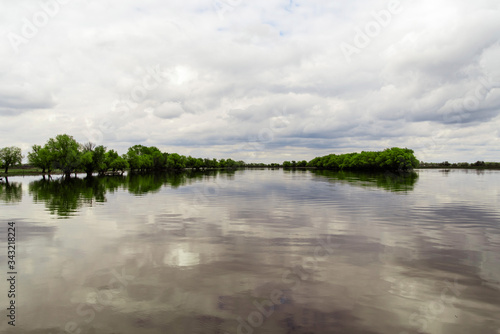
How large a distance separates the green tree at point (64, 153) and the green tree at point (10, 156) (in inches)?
2135

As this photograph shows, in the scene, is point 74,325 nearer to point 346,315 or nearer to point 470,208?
point 346,315

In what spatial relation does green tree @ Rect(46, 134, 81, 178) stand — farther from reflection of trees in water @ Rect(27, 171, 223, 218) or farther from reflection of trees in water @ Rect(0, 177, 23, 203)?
reflection of trees in water @ Rect(0, 177, 23, 203)

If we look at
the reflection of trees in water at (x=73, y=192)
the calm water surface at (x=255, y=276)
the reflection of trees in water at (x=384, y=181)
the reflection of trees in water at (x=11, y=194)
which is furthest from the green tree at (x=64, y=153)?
the calm water surface at (x=255, y=276)

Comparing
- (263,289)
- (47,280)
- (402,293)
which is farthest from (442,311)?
(47,280)

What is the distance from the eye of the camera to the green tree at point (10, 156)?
159 m

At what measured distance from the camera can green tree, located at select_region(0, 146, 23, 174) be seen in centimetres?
15888

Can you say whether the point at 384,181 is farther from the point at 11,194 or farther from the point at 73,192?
the point at 11,194

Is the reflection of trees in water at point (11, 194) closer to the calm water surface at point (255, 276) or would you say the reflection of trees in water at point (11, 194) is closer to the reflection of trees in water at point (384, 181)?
the calm water surface at point (255, 276)

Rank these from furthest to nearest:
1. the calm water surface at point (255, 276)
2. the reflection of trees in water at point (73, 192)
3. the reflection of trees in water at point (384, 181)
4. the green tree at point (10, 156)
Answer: the green tree at point (10, 156)
the reflection of trees in water at point (384, 181)
the reflection of trees in water at point (73, 192)
the calm water surface at point (255, 276)

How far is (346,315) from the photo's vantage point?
9.99 m

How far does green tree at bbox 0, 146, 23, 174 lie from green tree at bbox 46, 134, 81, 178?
5423 cm

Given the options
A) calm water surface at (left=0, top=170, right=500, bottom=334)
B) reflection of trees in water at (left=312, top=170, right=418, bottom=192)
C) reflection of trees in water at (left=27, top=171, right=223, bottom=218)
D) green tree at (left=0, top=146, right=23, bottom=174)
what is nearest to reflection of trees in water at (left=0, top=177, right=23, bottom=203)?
reflection of trees in water at (left=27, top=171, right=223, bottom=218)

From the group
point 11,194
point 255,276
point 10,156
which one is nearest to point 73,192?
point 11,194

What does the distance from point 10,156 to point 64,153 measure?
6204 cm
